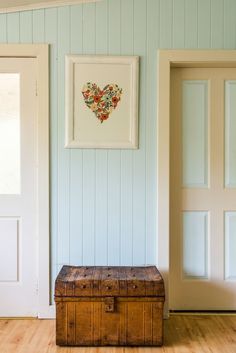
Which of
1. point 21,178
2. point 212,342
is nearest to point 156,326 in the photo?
point 212,342

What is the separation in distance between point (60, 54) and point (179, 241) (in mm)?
1696

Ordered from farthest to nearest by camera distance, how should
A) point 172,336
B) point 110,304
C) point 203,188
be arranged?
1. point 203,188
2. point 172,336
3. point 110,304

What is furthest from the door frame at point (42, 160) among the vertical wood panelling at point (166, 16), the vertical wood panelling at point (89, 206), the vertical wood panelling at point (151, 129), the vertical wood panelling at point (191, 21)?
the vertical wood panelling at point (191, 21)

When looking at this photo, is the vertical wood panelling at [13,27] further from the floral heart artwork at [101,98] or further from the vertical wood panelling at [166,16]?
the vertical wood panelling at [166,16]

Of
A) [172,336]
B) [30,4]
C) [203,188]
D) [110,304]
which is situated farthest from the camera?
[203,188]

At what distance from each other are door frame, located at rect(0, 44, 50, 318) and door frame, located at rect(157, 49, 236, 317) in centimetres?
83

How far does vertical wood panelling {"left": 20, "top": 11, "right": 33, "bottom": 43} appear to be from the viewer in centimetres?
254

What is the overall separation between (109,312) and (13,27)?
2.12 m

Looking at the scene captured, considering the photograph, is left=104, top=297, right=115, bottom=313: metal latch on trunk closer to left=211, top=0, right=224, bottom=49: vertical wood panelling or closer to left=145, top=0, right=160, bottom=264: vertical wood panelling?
left=145, top=0, right=160, bottom=264: vertical wood panelling

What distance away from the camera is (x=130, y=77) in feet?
8.41

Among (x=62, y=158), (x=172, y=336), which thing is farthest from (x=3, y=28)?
(x=172, y=336)

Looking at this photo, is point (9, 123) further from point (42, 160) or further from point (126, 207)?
point (126, 207)

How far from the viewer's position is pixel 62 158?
258cm

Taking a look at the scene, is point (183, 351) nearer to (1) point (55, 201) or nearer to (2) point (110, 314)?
(2) point (110, 314)
